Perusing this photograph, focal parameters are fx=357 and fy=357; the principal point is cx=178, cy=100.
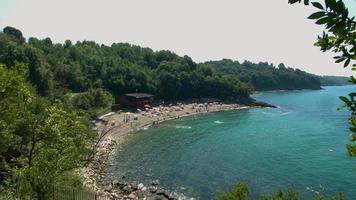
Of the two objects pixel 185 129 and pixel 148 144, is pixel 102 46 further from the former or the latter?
pixel 148 144

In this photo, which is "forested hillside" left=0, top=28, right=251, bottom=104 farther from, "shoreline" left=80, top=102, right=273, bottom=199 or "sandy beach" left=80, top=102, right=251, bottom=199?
"sandy beach" left=80, top=102, right=251, bottom=199

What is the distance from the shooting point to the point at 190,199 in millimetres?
34625

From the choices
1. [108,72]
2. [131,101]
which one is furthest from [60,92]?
[108,72]

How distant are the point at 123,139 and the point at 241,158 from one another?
891 inches

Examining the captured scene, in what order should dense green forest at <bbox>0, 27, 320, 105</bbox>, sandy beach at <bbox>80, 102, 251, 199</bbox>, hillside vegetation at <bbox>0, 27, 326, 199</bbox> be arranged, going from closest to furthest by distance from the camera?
hillside vegetation at <bbox>0, 27, 326, 199</bbox>, sandy beach at <bbox>80, 102, 251, 199</bbox>, dense green forest at <bbox>0, 27, 320, 105</bbox>

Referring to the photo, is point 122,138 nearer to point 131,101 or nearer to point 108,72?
point 131,101

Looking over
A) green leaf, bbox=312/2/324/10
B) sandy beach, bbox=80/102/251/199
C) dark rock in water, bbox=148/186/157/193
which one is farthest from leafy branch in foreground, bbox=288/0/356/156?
dark rock in water, bbox=148/186/157/193

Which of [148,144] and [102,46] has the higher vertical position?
[102,46]

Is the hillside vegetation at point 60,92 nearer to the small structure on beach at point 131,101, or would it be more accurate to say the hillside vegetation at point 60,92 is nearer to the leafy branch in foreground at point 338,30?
the small structure on beach at point 131,101

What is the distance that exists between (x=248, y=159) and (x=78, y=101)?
124 ft

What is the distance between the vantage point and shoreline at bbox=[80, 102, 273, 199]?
36812 mm

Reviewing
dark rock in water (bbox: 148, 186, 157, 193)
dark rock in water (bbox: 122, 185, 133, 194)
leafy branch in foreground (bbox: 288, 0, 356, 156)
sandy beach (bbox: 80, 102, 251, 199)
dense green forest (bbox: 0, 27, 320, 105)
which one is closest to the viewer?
leafy branch in foreground (bbox: 288, 0, 356, 156)

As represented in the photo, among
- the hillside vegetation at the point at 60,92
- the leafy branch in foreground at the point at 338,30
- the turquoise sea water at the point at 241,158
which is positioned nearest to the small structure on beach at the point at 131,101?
the hillside vegetation at the point at 60,92

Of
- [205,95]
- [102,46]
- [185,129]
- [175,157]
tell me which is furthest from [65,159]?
[102,46]
